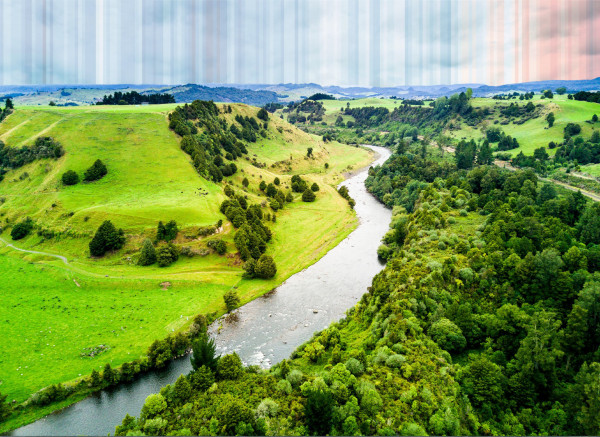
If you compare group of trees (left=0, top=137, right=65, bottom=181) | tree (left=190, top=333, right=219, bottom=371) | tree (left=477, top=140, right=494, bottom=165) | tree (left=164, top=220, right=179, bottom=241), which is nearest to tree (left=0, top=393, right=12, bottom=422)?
tree (left=190, top=333, right=219, bottom=371)

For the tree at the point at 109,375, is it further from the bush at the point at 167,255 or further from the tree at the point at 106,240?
the tree at the point at 106,240

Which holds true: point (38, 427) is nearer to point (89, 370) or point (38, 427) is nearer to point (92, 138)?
point (89, 370)

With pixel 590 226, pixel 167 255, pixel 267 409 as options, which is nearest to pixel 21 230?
pixel 167 255

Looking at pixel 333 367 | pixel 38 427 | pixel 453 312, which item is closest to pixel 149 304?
pixel 38 427

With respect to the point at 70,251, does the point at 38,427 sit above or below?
below

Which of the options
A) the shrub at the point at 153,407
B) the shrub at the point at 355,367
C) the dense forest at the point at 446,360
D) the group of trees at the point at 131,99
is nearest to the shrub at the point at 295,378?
the dense forest at the point at 446,360

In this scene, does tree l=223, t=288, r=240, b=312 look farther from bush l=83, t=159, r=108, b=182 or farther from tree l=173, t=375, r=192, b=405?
bush l=83, t=159, r=108, b=182
